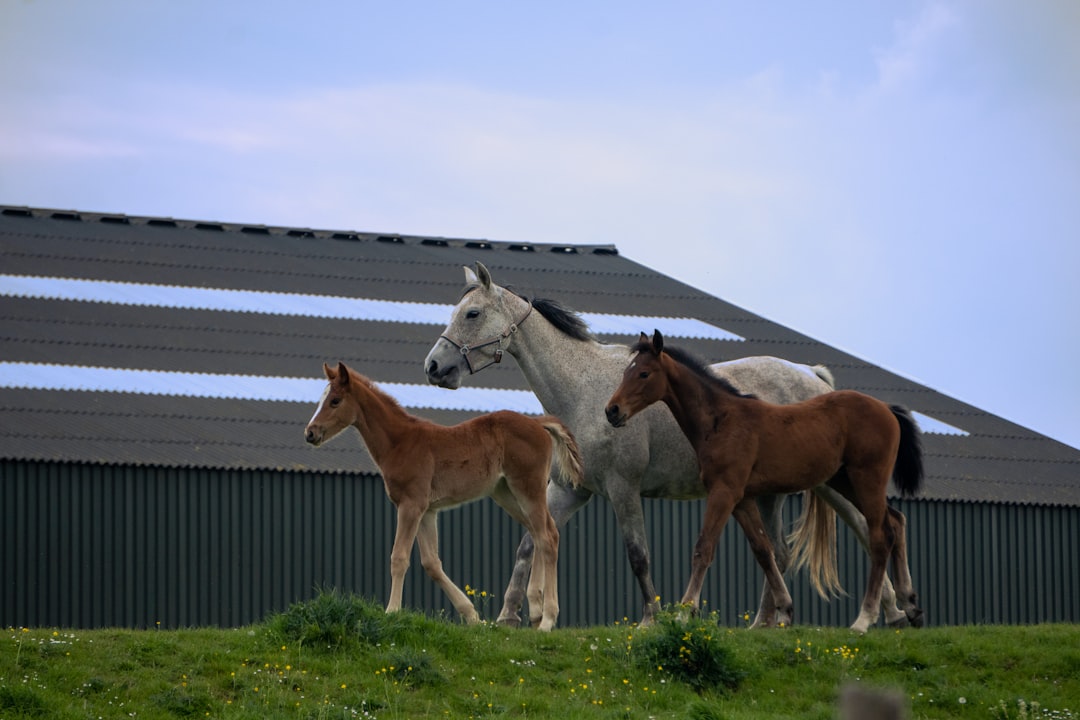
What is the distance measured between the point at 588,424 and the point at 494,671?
2.81 m

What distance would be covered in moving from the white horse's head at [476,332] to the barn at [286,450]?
3.51 meters

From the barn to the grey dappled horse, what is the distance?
302 centimetres

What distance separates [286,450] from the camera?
18.9 metres

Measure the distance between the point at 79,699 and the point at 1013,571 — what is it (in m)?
15.8

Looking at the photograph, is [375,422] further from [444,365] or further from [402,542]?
[444,365]

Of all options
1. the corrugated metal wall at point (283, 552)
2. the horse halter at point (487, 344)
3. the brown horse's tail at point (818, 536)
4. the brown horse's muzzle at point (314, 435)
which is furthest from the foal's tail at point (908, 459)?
the corrugated metal wall at point (283, 552)

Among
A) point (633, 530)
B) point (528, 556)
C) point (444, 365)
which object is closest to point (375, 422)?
point (444, 365)

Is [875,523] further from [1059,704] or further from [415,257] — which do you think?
[415,257]

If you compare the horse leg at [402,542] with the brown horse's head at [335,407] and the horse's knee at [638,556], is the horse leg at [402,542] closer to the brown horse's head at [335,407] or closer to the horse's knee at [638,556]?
the brown horse's head at [335,407]

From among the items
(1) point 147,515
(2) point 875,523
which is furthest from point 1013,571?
(1) point 147,515

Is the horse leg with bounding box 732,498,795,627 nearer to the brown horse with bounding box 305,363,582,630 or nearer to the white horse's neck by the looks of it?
the brown horse with bounding box 305,363,582,630

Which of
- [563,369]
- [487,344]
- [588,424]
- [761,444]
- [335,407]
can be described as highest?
[487,344]

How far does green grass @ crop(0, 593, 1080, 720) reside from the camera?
31.7ft

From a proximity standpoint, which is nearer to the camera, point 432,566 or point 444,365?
point 432,566
